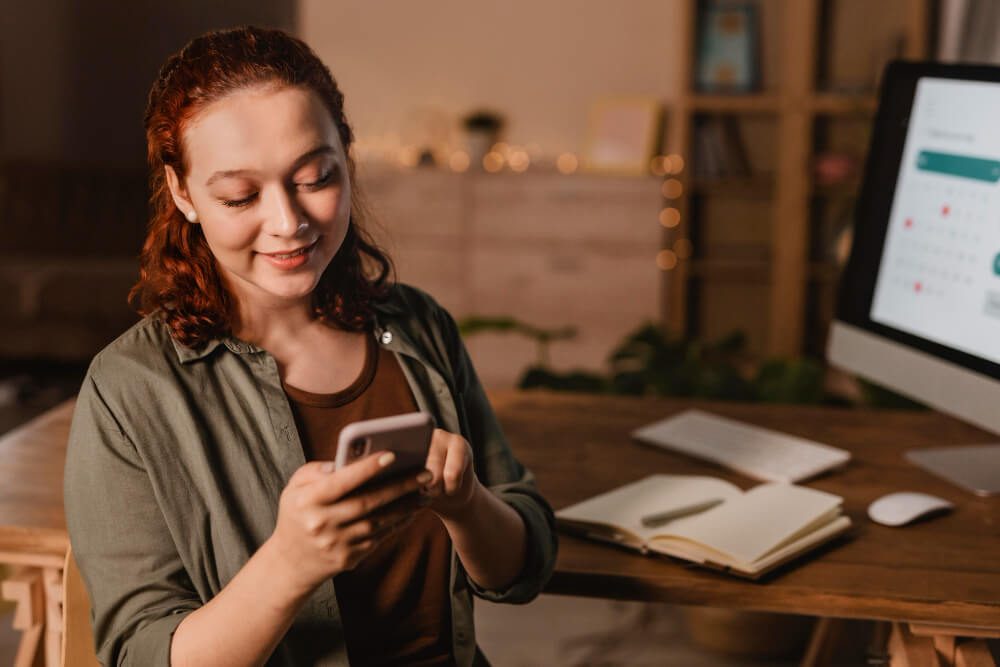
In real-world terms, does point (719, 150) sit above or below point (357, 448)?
above

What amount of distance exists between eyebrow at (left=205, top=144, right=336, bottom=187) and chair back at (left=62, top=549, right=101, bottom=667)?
42 cm

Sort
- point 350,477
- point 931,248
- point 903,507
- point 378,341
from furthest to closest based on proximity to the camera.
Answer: point 931,248 → point 903,507 → point 378,341 → point 350,477

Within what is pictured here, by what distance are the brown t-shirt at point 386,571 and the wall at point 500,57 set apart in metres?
3.81

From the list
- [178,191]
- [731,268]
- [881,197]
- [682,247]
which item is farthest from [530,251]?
[178,191]

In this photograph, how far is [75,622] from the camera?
3.45 ft

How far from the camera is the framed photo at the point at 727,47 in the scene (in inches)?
175

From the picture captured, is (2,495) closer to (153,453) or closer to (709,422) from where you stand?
(153,453)

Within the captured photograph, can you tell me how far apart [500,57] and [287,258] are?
13.4 feet

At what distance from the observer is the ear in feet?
3.24

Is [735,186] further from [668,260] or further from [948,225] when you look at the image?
[948,225]

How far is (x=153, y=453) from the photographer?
0.97m

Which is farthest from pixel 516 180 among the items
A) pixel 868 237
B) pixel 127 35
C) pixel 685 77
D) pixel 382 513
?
pixel 382 513

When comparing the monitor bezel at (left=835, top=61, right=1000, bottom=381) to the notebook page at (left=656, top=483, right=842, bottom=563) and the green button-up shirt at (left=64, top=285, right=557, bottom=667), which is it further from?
the green button-up shirt at (left=64, top=285, right=557, bottom=667)

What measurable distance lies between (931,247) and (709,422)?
425 millimetres
